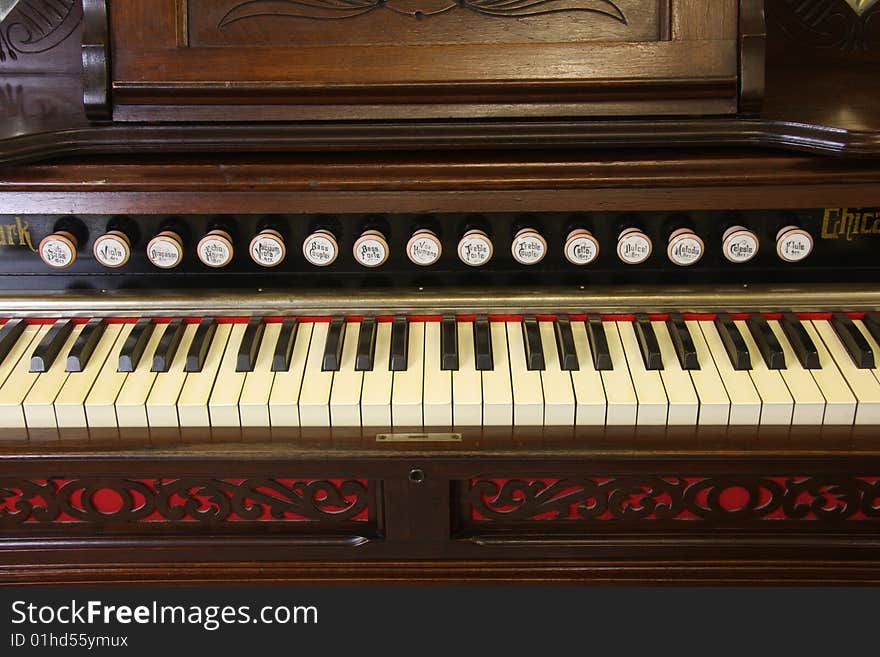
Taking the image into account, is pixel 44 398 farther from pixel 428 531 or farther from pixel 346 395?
pixel 428 531

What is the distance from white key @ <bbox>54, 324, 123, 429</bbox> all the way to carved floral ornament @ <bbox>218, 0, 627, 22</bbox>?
79cm

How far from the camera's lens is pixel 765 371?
6.45 ft

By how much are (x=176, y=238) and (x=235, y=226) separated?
0.13 metres

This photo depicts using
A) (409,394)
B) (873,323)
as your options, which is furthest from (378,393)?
(873,323)

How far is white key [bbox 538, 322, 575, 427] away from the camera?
1897mm

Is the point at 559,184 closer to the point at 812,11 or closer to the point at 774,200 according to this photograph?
the point at 774,200

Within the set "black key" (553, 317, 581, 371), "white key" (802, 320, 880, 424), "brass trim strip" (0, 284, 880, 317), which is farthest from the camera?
"brass trim strip" (0, 284, 880, 317)

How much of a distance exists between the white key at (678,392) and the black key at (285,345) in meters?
0.81

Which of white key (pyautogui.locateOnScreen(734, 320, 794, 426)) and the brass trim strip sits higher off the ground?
the brass trim strip

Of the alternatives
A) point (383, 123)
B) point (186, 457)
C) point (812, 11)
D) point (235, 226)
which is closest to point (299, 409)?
point (186, 457)

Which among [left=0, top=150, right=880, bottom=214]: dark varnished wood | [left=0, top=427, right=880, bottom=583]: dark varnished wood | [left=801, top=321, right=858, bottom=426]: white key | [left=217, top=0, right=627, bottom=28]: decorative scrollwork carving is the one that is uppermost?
[left=217, top=0, right=627, bottom=28]: decorative scrollwork carving

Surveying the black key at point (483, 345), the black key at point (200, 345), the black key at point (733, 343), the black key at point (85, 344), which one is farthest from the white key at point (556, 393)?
the black key at point (85, 344)

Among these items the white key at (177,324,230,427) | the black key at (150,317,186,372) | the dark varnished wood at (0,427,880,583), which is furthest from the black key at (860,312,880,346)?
the black key at (150,317,186,372)

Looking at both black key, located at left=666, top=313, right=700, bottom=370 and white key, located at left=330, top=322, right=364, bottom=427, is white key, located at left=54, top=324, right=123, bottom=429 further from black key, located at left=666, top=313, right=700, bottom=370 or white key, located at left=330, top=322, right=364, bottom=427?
black key, located at left=666, top=313, right=700, bottom=370
